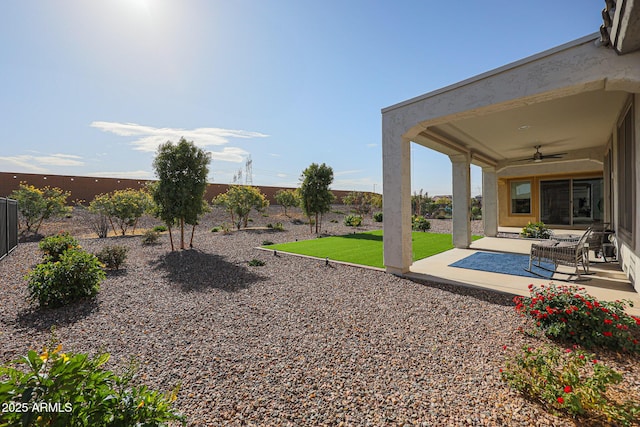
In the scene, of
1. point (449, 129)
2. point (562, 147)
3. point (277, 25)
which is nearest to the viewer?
point (277, 25)

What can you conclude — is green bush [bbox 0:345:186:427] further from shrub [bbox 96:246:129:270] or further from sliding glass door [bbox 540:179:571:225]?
sliding glass door [bbox 540:179:571:225]

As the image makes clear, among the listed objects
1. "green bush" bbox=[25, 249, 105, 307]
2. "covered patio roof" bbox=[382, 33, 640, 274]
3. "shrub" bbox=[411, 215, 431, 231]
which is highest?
"covered patio roof" bbox=[382, 33, 640, 274]

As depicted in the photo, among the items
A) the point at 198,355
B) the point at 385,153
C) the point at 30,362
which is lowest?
the point at 198,355

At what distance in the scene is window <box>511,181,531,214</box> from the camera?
15508mm

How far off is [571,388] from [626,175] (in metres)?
5.59

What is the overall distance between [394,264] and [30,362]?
5895mm

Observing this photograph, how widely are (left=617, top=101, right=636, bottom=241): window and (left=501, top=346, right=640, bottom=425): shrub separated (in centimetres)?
417

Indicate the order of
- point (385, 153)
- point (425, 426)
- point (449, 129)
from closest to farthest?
point (425, 426)
point (385, 153)
point (449, 129)

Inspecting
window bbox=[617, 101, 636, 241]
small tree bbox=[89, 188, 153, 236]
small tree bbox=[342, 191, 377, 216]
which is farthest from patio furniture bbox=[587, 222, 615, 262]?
small tree bbox=[342, 191, 377, 216]

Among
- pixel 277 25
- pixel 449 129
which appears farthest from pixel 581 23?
pixel 277 25

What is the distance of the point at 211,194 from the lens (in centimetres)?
2550

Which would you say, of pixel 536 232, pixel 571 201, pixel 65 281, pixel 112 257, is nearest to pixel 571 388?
pixel 65 281

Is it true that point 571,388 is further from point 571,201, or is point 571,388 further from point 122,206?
point 571,201

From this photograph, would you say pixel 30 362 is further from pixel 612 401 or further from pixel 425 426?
pixel 612 401
